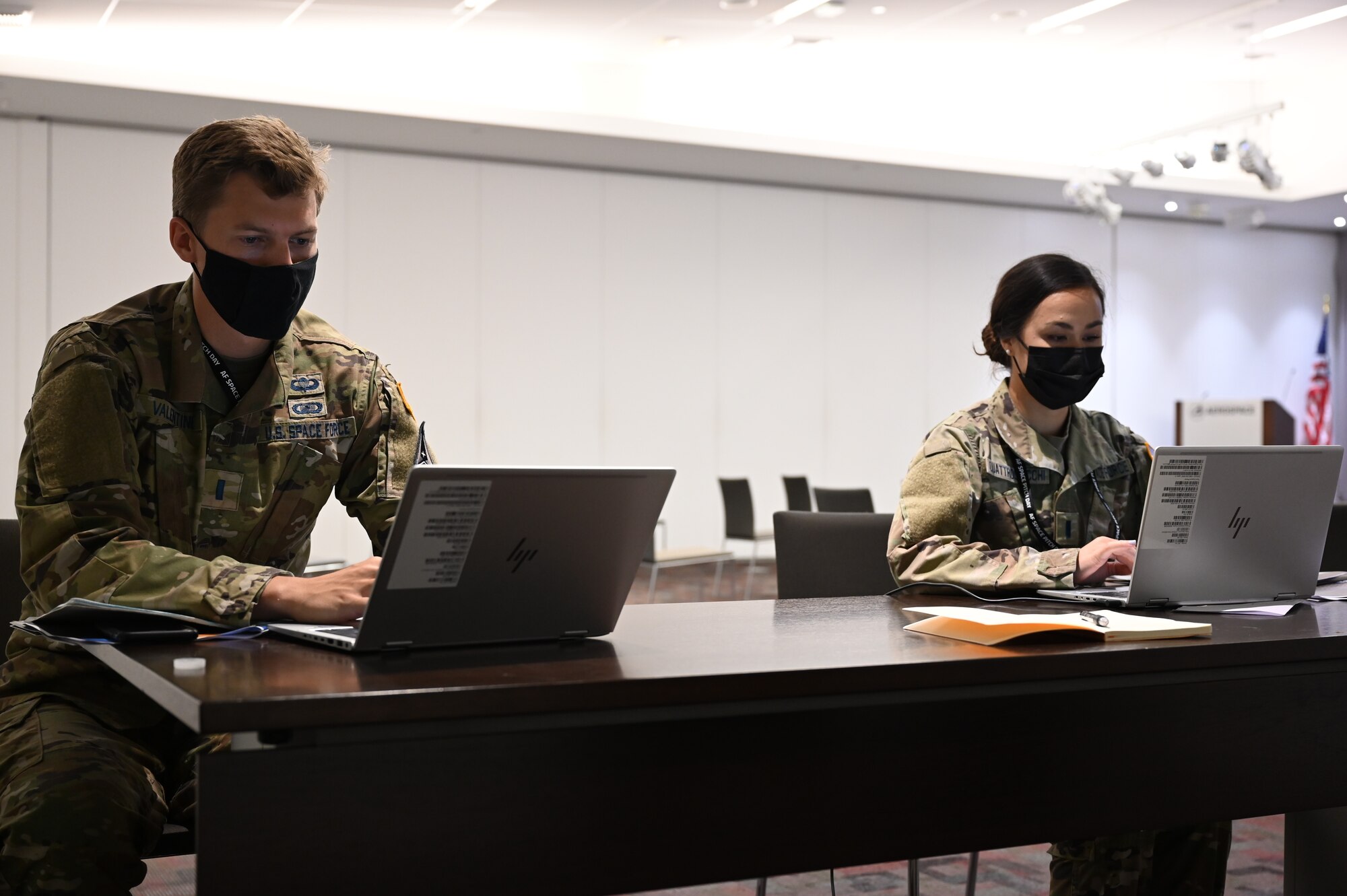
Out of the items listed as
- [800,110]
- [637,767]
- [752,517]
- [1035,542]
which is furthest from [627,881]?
[800,110]

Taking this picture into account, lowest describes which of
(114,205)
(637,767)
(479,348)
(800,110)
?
(637,767)

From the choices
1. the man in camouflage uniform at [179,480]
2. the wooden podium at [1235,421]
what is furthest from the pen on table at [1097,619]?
the wooden podium at [1235,421]

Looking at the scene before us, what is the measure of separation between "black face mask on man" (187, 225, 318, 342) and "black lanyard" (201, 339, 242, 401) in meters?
0.06

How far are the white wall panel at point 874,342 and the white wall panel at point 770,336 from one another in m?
0.12

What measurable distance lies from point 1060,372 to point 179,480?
5.32 ft

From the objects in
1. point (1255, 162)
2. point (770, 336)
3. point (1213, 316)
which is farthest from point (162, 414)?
point (1213, 316)

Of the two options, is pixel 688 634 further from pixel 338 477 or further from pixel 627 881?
pixel 338 477

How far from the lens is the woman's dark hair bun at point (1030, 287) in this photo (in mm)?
2529

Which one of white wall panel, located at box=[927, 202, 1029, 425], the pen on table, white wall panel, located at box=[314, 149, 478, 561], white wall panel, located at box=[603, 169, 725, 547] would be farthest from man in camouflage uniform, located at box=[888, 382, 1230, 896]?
white wall panel, located at box=[927, 202, 1029, 425]

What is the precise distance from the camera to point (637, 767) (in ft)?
4.15

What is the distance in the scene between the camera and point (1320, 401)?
42.0ft

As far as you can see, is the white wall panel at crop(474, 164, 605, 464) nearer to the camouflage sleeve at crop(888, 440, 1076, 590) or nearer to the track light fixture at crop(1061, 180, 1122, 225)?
the track light fixture at crop(1061, 180, 1122, 225)

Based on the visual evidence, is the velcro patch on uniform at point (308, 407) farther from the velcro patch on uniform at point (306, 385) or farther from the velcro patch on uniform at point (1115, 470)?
the velcro patch on uniform at point (1115, 470)

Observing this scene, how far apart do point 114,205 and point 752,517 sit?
15.7ft
